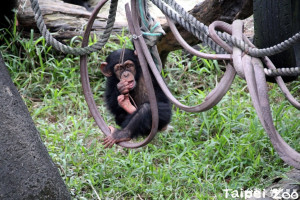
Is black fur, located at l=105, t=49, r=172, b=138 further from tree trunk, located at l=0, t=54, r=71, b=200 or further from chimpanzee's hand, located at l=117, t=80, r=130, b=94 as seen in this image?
tree trunk, located at l=0, t=54, r=71, b=200

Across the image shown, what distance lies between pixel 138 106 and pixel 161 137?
95 cm

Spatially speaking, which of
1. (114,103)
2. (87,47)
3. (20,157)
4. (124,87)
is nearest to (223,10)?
(114,103)

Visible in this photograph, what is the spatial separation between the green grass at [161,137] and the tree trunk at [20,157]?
→ 0.62 metres

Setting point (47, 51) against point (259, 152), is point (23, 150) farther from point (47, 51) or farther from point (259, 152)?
point (47, 51)

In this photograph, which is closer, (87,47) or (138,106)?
(87,47)

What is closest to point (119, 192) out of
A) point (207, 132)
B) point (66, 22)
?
point (207, 132)

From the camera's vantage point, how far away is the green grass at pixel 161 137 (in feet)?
12.5

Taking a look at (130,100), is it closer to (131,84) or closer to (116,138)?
(131,84)

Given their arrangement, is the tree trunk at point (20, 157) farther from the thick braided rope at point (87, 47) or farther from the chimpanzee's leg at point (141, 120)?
the chimpanzee's leg at point (141, 120)

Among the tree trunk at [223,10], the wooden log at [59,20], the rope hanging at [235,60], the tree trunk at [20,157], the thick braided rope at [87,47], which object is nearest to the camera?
the rope hanging at [235,60]

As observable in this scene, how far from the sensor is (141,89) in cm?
370

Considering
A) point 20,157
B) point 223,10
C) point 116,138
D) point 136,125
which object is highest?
point 223,10

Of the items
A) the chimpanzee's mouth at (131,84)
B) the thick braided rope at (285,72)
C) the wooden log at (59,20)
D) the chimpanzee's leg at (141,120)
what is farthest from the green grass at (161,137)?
the thick braided rope at (285,72)

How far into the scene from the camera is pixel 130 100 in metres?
3.71
